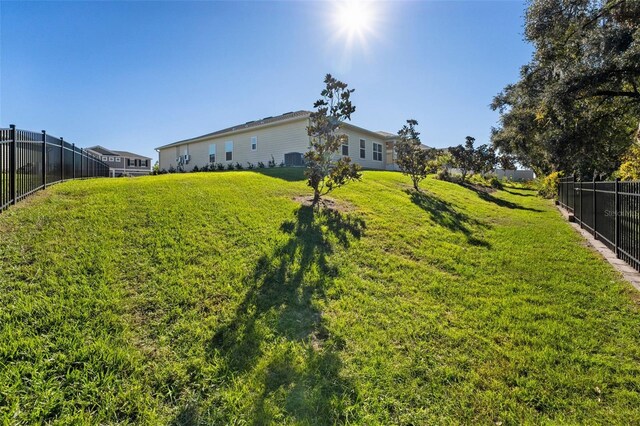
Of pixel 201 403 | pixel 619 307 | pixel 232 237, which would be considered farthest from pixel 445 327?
pixel 232 237

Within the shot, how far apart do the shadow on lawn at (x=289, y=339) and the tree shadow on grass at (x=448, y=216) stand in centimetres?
408

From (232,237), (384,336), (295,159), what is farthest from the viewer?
(295,159)

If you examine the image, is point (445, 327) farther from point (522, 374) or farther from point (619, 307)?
point (619, 307)

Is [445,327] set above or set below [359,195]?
below

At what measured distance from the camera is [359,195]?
1033 centimetres

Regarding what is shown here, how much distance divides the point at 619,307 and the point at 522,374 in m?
2.32

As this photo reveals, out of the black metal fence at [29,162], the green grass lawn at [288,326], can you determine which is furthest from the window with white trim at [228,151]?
the green grass lawn at [288,326]

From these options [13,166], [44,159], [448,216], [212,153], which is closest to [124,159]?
[212,153]

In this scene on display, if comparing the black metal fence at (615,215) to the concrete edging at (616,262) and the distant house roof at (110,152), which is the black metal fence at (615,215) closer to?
the concrete edging at (616,262)

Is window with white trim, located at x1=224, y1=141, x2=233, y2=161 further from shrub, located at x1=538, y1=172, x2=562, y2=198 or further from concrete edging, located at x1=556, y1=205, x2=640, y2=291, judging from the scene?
concrete edging, located at x1=556, y1=205, x2=640, y2=291

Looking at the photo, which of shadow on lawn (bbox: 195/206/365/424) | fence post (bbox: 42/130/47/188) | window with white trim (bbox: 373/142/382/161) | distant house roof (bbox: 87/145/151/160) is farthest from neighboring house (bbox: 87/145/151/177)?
shadow on lawn (bbox: 195/206/365/424)

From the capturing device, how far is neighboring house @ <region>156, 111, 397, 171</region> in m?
19.3

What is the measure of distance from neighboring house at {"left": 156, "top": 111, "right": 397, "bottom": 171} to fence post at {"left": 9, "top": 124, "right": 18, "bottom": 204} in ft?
43.0

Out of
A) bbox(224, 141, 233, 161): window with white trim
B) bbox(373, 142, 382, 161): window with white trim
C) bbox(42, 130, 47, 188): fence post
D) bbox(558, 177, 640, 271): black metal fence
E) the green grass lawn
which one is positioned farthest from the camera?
bbox(373, 142, 382, 161): window with white trim
